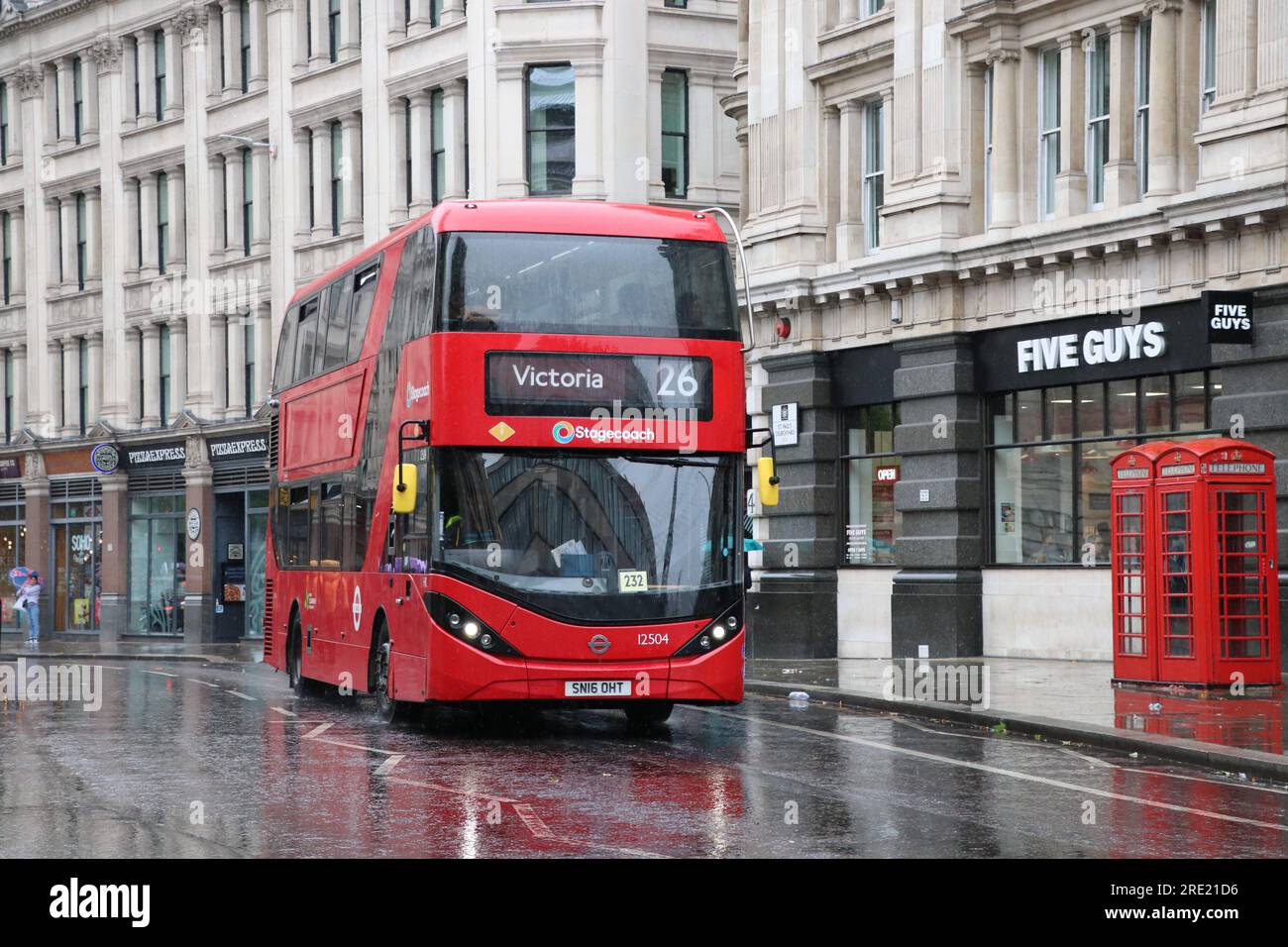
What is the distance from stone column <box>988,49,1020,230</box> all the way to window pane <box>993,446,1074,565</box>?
3403mm

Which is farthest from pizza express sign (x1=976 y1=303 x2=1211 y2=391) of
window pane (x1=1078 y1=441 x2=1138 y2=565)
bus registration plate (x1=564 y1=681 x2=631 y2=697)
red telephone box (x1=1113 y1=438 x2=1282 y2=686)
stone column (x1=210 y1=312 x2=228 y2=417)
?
stone column (x1=210 y1=312 x2=228 y2=417)

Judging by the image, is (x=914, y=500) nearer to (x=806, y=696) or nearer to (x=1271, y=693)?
(x=806, y=696)

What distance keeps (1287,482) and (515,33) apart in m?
21.1

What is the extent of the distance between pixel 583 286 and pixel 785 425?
15.4 meters

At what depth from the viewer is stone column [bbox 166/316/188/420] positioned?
49.4 m

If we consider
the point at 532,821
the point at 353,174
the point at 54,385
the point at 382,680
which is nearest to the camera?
the point at 532,821

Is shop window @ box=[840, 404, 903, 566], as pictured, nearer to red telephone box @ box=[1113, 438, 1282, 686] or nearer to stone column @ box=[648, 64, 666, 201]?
red telephone box @ box=[1113, 438, 1282, 686]

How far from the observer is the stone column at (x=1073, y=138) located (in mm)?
26797

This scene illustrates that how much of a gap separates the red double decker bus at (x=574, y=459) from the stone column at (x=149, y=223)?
35.0m

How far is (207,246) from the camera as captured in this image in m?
48.7

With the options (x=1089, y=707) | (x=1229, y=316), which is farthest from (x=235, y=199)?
(x=1089, y=707)

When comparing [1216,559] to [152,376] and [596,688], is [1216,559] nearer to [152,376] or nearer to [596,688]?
[596,688]

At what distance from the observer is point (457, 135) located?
40.5 m

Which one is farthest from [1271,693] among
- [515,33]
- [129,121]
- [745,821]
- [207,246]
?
[129,121]
